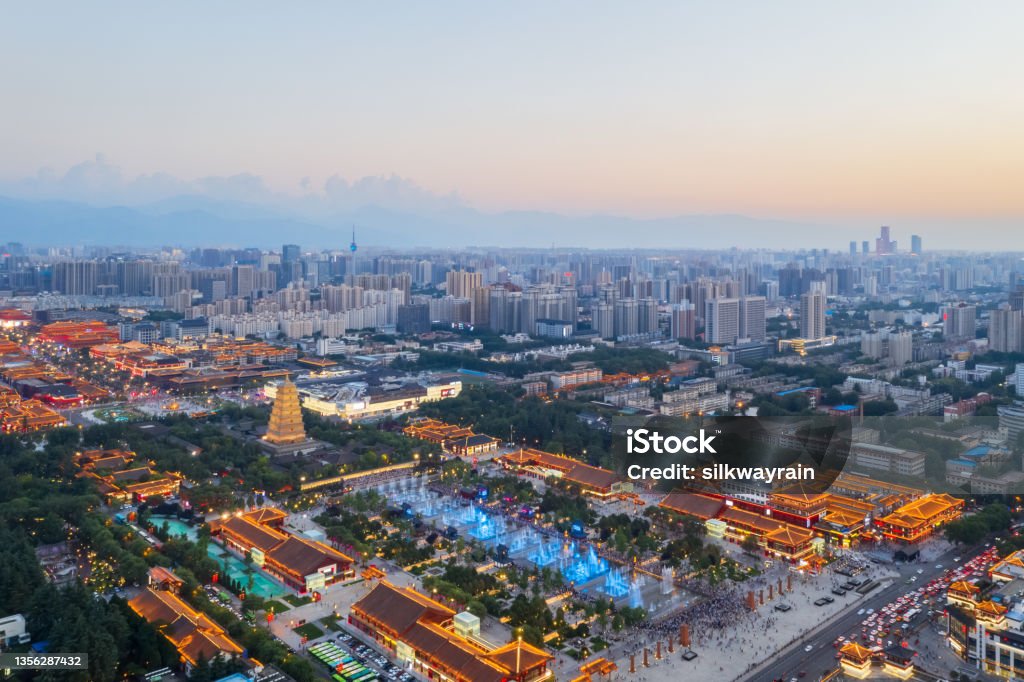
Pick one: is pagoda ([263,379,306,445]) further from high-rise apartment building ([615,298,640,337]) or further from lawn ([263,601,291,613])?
high-rise apartment building ([615,298,640,337])

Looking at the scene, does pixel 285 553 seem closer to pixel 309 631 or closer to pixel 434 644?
pixel 309 631

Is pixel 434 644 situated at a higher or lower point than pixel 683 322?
lower

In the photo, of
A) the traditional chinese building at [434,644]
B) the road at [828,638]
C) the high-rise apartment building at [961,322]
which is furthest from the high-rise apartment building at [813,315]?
the traditional chinese building at [434,644]

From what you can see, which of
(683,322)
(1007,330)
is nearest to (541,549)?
(1007,330)

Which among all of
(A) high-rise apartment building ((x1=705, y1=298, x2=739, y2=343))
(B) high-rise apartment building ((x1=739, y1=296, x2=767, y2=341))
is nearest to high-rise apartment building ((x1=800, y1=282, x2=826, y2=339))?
(B) high-rise apartment building ((x1=739, y1=296, x2=767, y2=341))

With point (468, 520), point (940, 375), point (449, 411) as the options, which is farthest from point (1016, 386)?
point (468, 520)

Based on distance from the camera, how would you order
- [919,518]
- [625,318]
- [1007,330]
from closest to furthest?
1. [919,518]
2. [1007,330]
3. [625,318]

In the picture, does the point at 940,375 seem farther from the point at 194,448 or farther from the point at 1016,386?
the point at 194,448

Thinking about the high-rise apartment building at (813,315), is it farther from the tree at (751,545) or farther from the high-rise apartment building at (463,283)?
the tree at (751,545)
